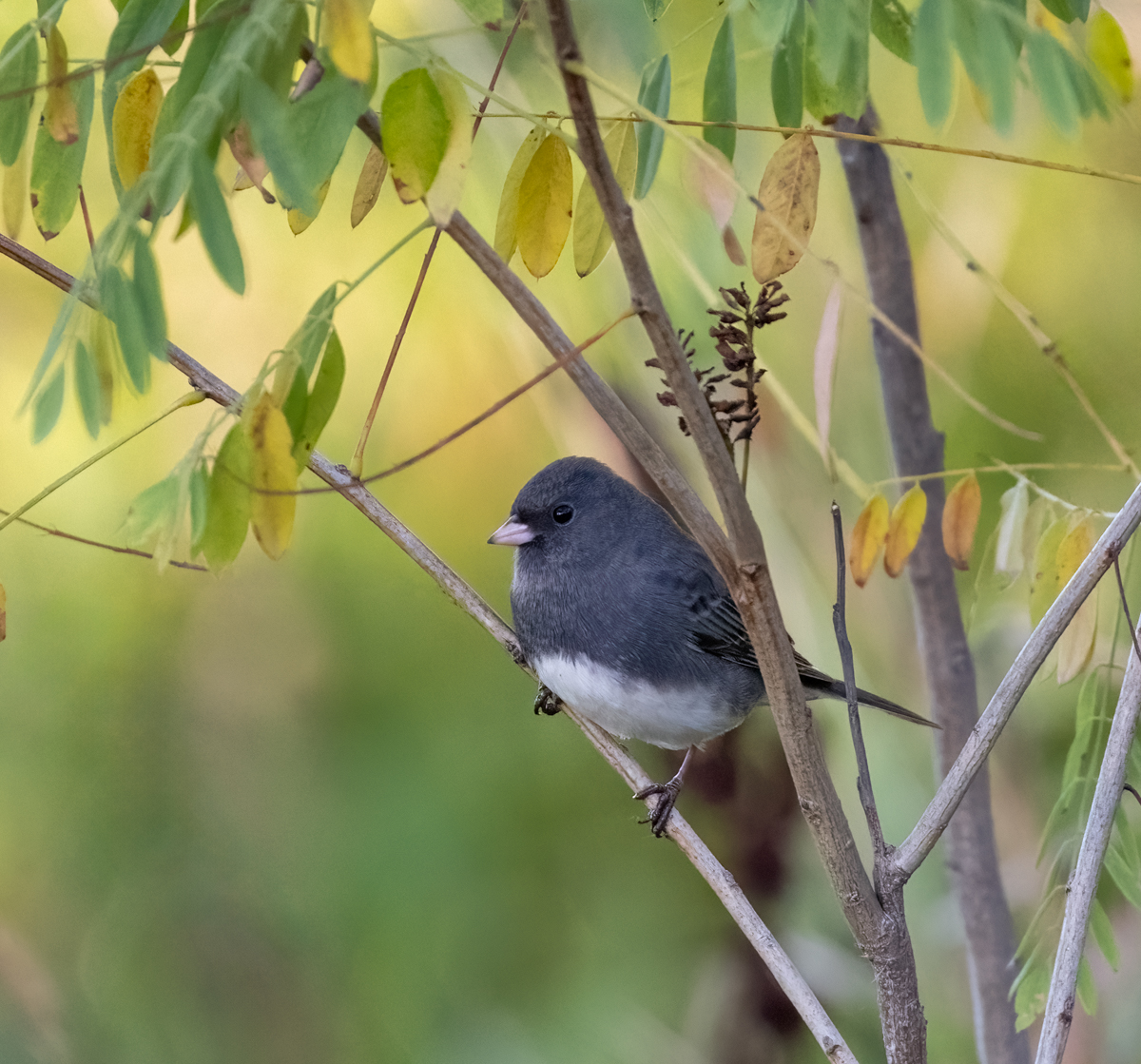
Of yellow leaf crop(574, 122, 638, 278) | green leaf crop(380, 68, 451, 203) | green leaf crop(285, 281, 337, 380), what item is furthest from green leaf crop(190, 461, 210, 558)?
yellow leaf crop(574, 122, 638, 278)

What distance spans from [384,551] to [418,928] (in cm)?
79

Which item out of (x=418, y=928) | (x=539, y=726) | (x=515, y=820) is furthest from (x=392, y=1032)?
(x=539, y=726)

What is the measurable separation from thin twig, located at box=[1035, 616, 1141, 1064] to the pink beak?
99cm

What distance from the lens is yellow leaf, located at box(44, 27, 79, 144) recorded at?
2.57ft

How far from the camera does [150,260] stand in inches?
24.9

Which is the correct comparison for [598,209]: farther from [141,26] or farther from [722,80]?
[141,26]

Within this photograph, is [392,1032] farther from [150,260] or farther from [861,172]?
[150,260]

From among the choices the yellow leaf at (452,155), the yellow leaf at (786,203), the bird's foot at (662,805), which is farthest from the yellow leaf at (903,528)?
the bird's foot at (662,805)

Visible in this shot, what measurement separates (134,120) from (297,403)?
11.7 inches

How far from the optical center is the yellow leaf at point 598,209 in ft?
2.98

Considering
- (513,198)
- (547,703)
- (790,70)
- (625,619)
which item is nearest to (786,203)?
(790,70)

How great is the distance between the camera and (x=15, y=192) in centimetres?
89

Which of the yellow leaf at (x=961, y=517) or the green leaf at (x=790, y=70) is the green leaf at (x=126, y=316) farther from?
the yellow leaf at (x=961, y=517)

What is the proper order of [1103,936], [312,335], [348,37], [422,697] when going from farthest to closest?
1. [422,697]
2. [1103,936]
3. [312,335]
4. [348,37]
